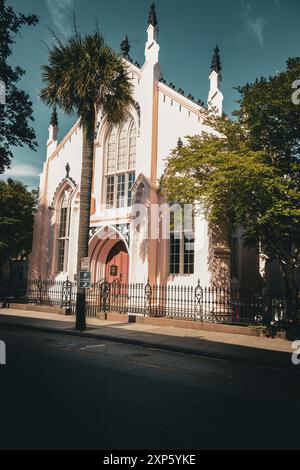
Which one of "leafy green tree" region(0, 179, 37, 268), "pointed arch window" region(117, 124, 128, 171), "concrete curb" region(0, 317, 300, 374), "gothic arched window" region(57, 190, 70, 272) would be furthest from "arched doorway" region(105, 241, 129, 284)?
"leafy green tree" region(0, 179, 37, 268)

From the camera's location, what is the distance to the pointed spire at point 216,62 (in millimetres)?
17719

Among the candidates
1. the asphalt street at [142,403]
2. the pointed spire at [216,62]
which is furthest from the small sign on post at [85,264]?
the pointed spire at [216,62]

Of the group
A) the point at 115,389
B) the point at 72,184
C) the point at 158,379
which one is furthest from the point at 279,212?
the point at 72,184

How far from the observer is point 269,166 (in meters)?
11.2

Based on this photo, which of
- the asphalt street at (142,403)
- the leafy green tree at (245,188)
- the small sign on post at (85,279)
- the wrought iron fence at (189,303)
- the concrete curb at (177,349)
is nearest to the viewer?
the asphalt street at (142,403)

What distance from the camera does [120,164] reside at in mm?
20219

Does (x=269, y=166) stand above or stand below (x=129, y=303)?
above

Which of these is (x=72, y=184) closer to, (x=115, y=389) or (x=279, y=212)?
(x=279, y=212)

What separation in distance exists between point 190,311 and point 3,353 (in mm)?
8936

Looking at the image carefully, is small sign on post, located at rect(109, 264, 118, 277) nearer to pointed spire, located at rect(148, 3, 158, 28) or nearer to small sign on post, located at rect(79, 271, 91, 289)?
small sign on post, located at rect(79, 271, 91, 289)

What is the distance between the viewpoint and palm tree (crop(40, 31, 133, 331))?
13117 mm

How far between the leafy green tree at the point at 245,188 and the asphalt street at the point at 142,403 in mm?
4823

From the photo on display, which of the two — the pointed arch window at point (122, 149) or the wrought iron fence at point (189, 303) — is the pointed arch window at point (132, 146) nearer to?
the pointed arch window at point (122, 149)

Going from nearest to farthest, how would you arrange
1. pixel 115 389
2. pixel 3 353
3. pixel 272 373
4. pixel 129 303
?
pixel 115 389 < pixel 272 373 < pixel 3 353 < pixel 129 303
